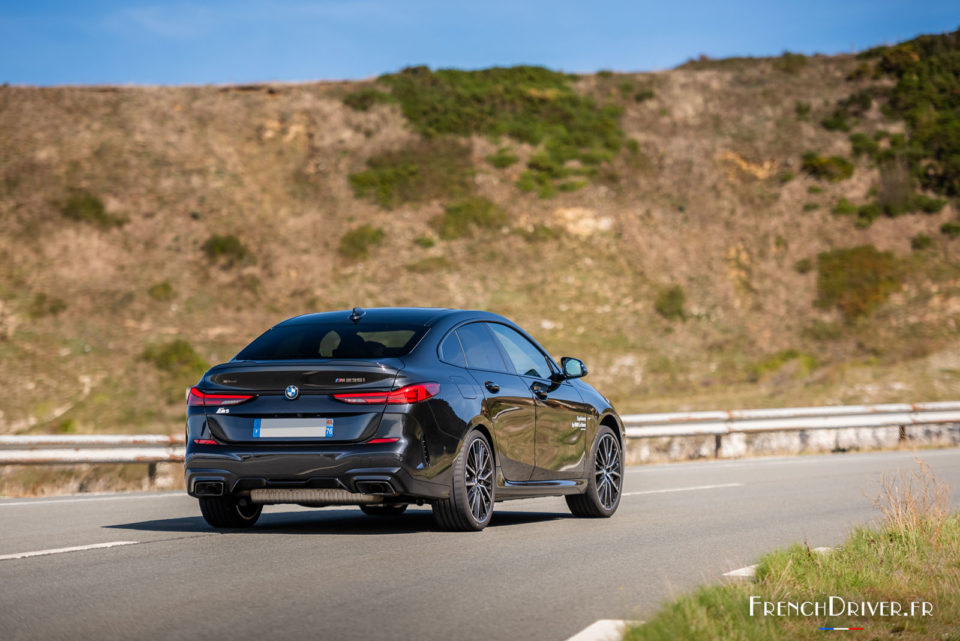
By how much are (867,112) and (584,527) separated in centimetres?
5439

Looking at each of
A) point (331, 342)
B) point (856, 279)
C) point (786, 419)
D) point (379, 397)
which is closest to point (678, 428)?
point (786, 419)

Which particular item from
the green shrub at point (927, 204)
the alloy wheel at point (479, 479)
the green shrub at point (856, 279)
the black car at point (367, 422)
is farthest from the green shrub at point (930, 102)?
the alloy wheel at point (479, 479)

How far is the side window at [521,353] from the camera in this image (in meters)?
10.2

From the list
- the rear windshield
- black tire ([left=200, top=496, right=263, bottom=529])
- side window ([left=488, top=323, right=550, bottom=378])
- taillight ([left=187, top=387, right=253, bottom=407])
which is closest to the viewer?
taillight ([left=187, top=387, right=253, bottom=407])

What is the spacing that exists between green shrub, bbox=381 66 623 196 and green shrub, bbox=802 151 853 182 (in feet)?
28.9

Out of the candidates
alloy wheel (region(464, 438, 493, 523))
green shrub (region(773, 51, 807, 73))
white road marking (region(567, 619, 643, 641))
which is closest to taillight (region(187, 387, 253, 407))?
alloy wheel (region(464, 438, 493, 523))

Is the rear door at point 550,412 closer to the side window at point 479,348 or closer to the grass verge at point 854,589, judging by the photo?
the side window at point 479,348

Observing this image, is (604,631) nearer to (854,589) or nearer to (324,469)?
(854,589)

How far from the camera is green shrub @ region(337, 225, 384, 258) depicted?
168 feet

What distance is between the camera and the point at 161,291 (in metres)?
47.5

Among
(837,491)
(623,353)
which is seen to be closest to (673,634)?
(837,491)

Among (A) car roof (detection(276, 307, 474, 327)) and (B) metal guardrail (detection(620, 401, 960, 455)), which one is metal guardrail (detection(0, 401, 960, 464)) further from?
(A) car roof (detection(276, 307, 474, 327))

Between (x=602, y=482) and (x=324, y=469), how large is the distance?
3509 mm

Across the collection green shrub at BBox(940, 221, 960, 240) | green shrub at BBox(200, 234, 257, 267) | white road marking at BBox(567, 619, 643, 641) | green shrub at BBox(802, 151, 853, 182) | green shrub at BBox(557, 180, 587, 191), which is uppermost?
green shrub at BBox(802, 151, 853, 182)
